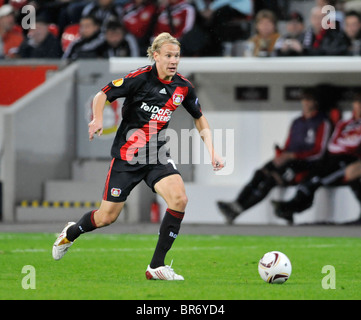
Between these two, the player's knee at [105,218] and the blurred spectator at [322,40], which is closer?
the player's knee at [105,218]

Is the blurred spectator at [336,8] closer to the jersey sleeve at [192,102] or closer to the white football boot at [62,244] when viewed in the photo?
the jersey sleeve at [192,102]

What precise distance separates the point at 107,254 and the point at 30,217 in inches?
266

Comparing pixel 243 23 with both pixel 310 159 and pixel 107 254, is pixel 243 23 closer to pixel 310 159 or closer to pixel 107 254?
pixel 310 159

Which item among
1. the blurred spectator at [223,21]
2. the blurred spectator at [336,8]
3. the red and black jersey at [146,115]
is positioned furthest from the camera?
the blurred spectator at [223,21]

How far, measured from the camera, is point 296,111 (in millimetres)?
18422

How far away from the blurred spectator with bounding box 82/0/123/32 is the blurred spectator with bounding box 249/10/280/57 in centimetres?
313

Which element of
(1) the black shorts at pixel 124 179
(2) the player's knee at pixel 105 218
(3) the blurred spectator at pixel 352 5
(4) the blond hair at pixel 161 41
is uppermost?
(3) the blurred spectator at pixel 352 5

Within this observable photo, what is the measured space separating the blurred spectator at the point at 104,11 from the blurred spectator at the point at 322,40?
3987mm

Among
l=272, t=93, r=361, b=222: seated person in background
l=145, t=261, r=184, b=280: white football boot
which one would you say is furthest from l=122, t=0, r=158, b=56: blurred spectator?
l=145, t=261, r=184, b=280: white football boot

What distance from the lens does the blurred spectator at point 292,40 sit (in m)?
17.5

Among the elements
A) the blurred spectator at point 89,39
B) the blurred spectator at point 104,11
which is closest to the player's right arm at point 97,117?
the blurred spectator at point 89,39

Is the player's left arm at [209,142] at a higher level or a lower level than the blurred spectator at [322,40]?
lower

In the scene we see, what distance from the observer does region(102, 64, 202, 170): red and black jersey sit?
902 centimetres

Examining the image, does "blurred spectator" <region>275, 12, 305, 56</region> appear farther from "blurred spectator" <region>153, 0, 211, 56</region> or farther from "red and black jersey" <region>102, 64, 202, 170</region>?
"red and black jersey" <region>102, 64, 202, 170</region>
